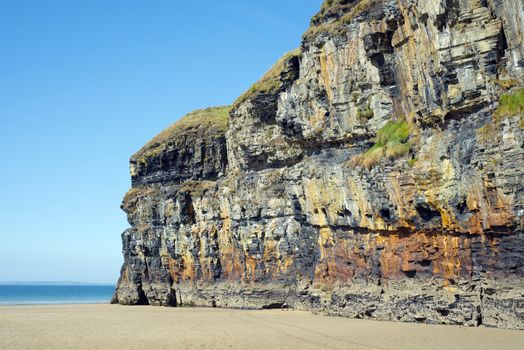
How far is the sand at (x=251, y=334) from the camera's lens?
24812mm

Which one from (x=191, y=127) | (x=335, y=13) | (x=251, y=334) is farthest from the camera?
(x=191, y=127)

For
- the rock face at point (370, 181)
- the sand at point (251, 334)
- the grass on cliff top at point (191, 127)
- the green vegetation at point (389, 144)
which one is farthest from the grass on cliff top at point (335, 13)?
the grass on cliff top at point (191, 127)

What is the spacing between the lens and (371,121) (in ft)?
122

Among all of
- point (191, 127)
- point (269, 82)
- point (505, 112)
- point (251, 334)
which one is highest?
point (191, 127)

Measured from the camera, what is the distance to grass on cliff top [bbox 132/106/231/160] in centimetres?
6338

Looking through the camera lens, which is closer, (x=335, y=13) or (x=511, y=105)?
(x=511, y=105)

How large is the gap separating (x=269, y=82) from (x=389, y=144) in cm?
1713

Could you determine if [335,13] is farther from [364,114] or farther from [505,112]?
[505,112]

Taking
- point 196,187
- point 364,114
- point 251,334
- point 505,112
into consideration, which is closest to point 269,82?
point 364,114

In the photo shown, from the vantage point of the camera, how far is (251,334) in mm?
30969

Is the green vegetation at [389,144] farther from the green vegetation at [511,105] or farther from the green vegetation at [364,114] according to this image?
the green vegetation at [511,105]

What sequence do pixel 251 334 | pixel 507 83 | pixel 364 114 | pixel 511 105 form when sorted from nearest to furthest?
pixel 511 105 → pixel 507 83 → pixel 251 334 → pixel 364 114

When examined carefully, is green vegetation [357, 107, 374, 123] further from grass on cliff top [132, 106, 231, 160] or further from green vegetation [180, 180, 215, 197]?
grass on cliff top [132, 106, 231, 160]

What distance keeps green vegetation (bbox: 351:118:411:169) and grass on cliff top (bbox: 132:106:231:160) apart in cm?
2768
